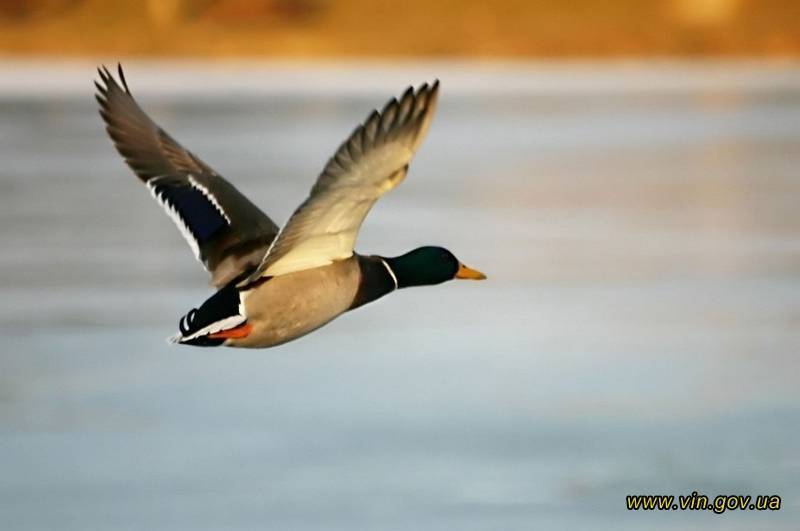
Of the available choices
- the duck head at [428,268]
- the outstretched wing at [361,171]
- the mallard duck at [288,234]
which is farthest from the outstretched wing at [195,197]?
the outstretched wing at [361,171]

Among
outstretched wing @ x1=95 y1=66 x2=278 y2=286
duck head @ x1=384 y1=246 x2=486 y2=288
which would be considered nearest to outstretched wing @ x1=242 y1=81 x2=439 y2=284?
outstretched wing @ x1=95 y1=66 x2=278 y2=286

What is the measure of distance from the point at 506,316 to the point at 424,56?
11765 mm

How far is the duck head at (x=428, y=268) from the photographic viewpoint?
18.7 feet

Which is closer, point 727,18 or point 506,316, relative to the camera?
point 506,316

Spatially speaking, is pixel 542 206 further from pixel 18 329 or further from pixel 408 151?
pixel 408 151

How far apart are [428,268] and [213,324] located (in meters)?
0.89

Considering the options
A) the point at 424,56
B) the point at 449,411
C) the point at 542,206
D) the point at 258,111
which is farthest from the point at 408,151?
the point at 424,56

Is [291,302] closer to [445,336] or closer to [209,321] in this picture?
[209,321]

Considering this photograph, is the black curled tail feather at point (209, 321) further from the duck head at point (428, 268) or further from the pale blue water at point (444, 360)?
the duck head at point (428, 268)

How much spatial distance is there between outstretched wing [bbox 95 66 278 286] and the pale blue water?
0.62 m

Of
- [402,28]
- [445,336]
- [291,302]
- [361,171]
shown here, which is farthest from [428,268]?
[402,28]

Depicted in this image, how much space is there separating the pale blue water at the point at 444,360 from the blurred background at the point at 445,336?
15mm

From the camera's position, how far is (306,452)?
5715mm

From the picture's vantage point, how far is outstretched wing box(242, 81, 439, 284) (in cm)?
459
